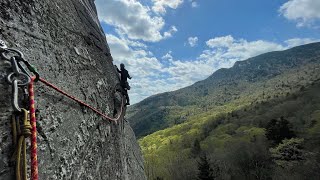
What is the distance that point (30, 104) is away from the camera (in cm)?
293

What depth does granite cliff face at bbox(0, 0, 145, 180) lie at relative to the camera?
10.9ft

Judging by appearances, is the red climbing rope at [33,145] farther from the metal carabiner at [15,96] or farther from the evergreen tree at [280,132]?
the evergreen tree at [280,132]

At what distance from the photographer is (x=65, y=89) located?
4.25 metres

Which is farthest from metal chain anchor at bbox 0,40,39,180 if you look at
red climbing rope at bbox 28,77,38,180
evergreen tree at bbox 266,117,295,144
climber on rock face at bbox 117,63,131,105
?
evergreen tree at bbox 266,117,295,144

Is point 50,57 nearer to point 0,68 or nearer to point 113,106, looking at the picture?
point 0,68

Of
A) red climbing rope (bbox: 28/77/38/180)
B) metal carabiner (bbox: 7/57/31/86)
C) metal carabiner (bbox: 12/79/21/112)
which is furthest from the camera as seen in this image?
metal carabiner (bbox: 7/57/31/86)

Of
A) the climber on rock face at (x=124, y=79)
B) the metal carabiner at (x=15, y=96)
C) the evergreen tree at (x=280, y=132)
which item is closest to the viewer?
the metal carabiner at (x=15, y=96)

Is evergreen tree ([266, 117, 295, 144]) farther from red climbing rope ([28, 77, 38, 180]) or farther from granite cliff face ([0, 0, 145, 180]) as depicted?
red climbing rope ([28, 77, 38, 180])

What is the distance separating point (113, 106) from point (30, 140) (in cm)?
336

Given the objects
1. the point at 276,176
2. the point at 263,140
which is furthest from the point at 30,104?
the point at 263,140

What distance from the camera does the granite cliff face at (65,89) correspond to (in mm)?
3325

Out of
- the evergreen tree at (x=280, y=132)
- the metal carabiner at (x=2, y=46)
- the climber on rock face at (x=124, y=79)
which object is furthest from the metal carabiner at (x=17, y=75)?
the evergreen tree at (x=280, y=132)

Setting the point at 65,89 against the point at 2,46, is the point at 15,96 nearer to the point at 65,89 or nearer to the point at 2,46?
the point at 2,46

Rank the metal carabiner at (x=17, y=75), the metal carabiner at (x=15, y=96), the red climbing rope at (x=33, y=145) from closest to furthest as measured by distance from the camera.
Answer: the red climbing rope at (x=33, y=145), the metal carabiner at (x=15, y=96), the metal carabiner at (x=17, y=75)
